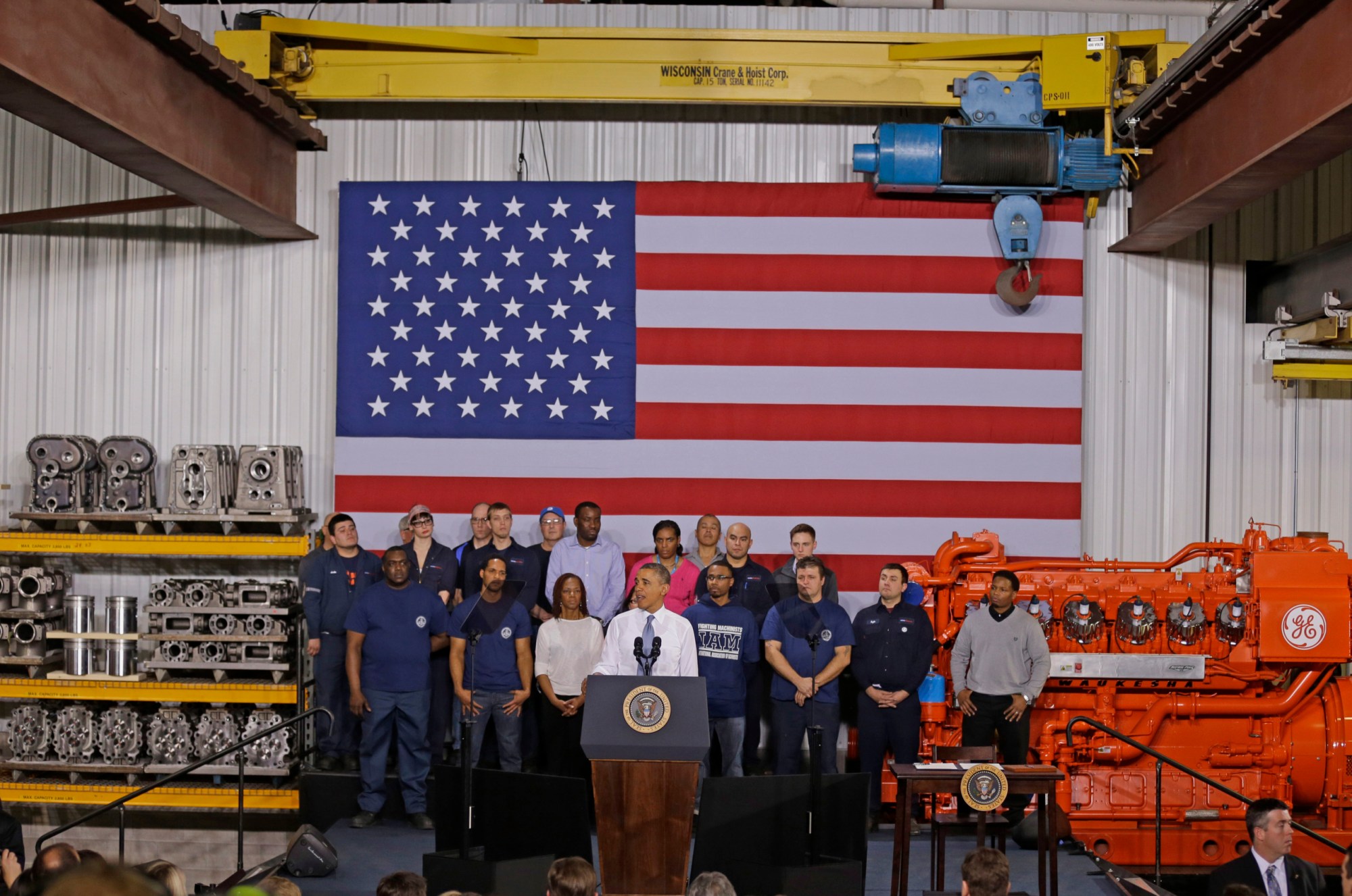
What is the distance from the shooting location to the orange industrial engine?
7590 millimetres

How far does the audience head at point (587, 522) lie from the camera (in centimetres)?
805

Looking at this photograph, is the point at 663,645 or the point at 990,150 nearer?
the point at 663,645

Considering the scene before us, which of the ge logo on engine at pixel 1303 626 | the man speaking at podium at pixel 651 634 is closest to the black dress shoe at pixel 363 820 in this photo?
the man speaking at podium at pixel 651 634

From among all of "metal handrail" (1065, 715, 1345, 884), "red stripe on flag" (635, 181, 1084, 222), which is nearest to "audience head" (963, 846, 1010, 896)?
"metal handrail" (1065, 715, 1345, 884)

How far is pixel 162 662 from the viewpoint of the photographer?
8125mm

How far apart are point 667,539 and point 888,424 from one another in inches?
80.9

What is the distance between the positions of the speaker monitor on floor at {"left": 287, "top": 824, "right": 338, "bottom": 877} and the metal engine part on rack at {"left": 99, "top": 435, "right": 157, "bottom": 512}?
3109 millimetres

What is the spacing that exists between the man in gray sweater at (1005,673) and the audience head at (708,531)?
178 centimetres

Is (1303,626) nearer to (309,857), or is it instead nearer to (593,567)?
(593,567)

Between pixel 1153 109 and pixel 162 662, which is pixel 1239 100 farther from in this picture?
pixel 162 662

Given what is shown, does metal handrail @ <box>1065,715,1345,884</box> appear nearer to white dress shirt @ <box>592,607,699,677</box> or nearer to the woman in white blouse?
white dress shirt @ <box>592,607,699,677</box>

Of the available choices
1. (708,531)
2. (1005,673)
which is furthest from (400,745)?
(1005,673)

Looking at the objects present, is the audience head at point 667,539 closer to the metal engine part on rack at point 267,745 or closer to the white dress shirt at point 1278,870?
the metal engine part on rack at point 267,745

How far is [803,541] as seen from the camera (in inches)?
309
